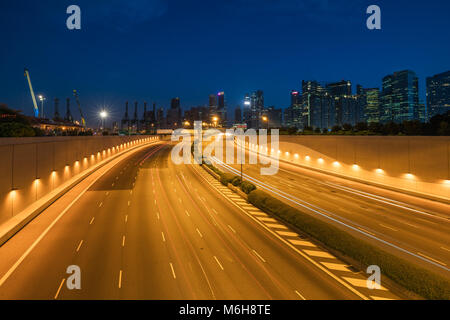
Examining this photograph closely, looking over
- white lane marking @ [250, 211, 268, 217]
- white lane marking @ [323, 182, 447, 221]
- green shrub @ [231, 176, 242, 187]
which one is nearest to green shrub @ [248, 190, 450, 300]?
white lane marking @ [250, 211, 268, 217]

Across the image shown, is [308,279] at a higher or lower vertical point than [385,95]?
lower

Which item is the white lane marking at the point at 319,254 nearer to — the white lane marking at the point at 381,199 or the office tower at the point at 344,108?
the white lane marking at the point at 381,199

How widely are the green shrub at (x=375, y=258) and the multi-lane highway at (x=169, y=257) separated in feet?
2.63

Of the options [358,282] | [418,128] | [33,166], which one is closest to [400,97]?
[418,128]

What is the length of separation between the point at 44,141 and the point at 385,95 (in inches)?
6698

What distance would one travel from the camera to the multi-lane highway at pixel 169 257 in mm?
11867

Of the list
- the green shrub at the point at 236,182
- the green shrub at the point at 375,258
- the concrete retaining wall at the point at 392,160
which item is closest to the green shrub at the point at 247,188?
the green shrub at the point at 236,182

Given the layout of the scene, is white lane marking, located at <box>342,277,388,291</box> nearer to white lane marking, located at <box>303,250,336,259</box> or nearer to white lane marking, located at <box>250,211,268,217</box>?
white lane marking, located at <box>303,250,336,259</box>

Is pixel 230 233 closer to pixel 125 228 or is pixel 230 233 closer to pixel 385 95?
pixel 125 228

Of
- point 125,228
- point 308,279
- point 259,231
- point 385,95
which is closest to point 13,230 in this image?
point 125,228

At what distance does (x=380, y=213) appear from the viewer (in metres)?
23.7

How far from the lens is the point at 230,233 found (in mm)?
18938

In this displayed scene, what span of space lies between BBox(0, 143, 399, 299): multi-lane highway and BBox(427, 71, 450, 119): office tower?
170 metres
